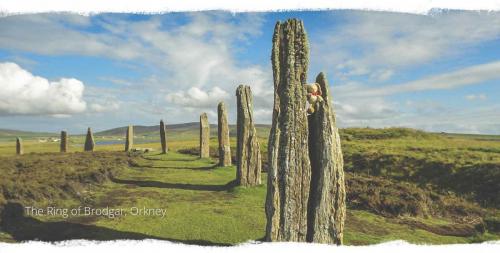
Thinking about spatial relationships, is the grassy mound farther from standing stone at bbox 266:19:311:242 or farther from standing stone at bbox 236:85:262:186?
standing stone at bbox 266:19:311:242

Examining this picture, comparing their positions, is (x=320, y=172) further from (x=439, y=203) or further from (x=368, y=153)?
(x=368, y=153)

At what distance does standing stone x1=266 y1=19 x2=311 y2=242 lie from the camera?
33.8ft

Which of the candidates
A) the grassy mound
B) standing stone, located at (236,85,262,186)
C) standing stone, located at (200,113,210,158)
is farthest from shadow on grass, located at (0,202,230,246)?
standing stone, located at (200,113,210,158)

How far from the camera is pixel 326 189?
34.7 feet

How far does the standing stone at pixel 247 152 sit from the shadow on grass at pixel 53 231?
829 centimetres

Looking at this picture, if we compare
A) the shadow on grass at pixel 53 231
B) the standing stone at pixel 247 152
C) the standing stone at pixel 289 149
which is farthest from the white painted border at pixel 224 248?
the standing stone at pixel 247 152

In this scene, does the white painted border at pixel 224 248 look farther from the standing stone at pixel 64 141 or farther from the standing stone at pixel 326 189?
the standing stone at pixel 64 141

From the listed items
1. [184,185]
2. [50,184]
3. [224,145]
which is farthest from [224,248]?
[224,145]

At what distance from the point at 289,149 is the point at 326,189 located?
52.7 inches

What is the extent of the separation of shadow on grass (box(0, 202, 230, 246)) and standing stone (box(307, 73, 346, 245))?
2691mm

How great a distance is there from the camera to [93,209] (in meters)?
15.2

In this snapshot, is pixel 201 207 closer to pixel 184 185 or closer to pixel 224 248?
pixel 184 185

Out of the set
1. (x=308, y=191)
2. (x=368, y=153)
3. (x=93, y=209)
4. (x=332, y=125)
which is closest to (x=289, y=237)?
(x=308, y=191)

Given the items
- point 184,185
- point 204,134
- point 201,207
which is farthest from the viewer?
point 204,134
